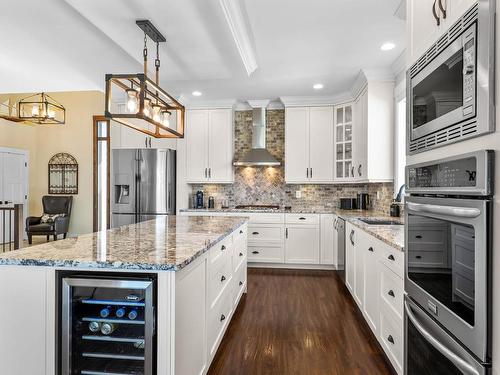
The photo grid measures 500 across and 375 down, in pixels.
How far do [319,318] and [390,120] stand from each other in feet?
8.49

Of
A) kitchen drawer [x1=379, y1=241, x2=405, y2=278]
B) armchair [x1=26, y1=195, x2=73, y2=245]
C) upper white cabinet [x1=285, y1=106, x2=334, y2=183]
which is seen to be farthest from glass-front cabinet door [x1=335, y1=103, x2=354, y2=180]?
armchair [x1=26, y1=195, x2=73, y2=245]

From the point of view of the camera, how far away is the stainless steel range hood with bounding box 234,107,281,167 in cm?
527

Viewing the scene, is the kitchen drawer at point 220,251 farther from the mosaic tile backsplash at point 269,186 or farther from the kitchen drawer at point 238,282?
the mosaic tile backsplash at point 269,186

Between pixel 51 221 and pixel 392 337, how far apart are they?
688cm

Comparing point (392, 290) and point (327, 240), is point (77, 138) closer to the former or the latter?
point (327, 240)

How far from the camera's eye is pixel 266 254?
194 inches

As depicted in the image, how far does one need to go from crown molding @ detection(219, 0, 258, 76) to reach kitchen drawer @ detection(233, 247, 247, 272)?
2036 mm

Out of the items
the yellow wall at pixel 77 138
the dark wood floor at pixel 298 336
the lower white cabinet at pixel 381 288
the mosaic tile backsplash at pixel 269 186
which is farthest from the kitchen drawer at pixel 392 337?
the yellow wall at pixel 77 138

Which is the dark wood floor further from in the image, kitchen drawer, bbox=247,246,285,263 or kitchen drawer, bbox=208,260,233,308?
kitchen drawer, bbox=247,246,285,263

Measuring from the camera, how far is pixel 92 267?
144 cm

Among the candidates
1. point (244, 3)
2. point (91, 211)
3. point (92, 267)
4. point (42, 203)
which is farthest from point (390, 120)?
point (42, 203)

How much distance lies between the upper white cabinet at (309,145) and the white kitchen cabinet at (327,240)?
711mm

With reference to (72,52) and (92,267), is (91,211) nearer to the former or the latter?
(72,52)

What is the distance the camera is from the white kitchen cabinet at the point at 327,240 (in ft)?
15.7
